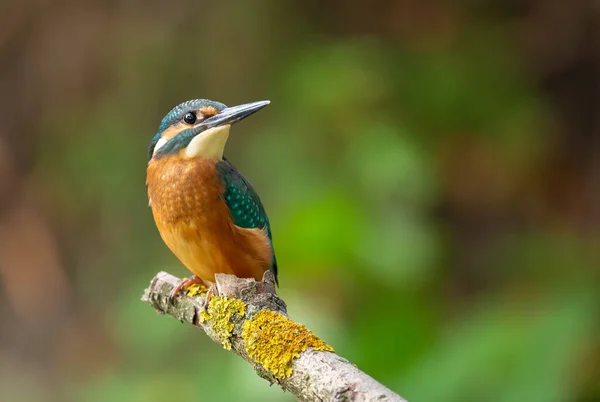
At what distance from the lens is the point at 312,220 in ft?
11.1

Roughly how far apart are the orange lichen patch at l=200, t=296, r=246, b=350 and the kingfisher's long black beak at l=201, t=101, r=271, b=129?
0.54m

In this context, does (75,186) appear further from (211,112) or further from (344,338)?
(211,112)

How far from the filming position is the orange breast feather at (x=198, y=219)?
7.61 feet

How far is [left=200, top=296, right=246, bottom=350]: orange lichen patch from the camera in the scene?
1.81m

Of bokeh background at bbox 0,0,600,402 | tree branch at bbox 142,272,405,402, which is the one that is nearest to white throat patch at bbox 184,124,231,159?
tree branch at bbox 142,272,405,402

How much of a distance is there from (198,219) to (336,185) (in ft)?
4.79

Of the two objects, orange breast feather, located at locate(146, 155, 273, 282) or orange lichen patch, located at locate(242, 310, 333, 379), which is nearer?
orange lichen patch, located at locate(242, 310, 333, 379)

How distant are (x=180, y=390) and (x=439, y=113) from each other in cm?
208

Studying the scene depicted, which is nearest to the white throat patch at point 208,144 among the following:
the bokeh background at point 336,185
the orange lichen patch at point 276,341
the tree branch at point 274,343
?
the tree branch at point 274,343

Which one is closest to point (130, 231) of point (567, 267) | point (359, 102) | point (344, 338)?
point (359, 102)

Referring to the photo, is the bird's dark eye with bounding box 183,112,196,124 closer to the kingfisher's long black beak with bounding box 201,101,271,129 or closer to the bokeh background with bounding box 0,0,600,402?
the kingfisher's long black beak with bounding box 201,101,271,129

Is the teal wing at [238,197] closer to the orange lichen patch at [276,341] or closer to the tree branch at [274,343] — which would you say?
the tree branch at [274,343]

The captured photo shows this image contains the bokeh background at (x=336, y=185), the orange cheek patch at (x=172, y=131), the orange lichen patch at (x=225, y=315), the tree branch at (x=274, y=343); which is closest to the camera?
the tree branch at (x=274, y=343)

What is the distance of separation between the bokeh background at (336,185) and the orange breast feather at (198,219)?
89 cm
